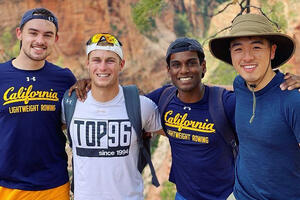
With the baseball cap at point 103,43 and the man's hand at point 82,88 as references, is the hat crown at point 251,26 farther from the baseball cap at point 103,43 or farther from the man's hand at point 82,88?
the man's hand at point 82,88

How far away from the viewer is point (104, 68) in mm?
2570

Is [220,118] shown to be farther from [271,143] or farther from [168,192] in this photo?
[168,192]

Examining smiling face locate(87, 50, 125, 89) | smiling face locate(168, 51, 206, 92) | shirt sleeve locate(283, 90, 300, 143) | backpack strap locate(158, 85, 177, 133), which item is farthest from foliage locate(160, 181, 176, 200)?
shirt sleeve locate(283, 90, 300, 143)

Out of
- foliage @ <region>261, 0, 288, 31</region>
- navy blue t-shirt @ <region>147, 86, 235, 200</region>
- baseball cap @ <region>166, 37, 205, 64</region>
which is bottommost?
navy blue t-shirt @ <region>147, 86, 235, 200</region>

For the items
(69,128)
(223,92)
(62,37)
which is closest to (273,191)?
(223,92)

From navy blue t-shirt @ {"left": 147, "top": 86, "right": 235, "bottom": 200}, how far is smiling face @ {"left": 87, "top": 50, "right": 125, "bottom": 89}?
0.70 metres

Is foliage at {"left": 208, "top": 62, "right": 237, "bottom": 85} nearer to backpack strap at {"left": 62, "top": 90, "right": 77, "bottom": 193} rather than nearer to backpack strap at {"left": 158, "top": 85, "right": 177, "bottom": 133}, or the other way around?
backpack strap at {"left": 158, "top": 85, "right": 177, "bottom": 133}

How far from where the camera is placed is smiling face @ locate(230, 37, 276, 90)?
1.96 meters

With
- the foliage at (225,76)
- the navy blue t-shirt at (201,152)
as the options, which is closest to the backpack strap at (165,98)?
the navy blue t-shirt at (201,152)

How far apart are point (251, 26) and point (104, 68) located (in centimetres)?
127

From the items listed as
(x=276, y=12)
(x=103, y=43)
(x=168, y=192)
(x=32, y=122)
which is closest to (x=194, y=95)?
(x=103, y=43)

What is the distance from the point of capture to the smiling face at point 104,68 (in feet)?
8.46

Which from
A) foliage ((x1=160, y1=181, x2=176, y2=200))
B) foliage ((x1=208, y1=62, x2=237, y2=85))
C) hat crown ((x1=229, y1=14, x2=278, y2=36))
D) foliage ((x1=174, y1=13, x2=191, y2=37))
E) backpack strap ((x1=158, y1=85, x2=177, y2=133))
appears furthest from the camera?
foliage ((x1=174, y1=13, x2=191, y2=37))

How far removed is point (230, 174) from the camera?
8.82 feet
